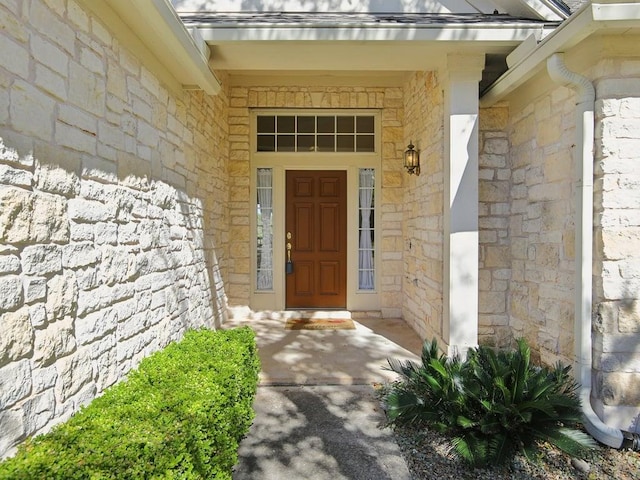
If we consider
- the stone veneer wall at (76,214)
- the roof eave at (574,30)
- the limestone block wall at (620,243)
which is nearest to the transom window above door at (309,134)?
the stone veneer wall at (76,214)

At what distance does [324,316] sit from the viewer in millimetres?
5520

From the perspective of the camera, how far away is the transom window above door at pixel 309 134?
18.5ft

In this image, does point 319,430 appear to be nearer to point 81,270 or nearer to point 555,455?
point 555,455

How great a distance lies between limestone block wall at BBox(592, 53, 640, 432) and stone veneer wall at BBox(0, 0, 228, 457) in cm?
317

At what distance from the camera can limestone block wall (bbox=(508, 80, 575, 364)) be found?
115 inches

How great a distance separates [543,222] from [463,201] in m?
0.67

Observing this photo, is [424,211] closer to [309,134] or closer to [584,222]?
[584,222]

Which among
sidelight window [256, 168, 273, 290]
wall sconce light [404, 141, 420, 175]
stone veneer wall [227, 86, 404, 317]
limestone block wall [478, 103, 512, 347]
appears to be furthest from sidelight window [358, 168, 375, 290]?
limestone block wall [478, 103, 512, 347]

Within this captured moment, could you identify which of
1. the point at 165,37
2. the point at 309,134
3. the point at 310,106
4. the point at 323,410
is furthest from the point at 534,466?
the point at 310,106

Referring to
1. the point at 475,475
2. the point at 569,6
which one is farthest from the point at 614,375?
the point at 569,6

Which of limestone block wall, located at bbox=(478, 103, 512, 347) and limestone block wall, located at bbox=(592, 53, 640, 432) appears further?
limestone block wall, located at bbox=(478, 103, 512, 347)

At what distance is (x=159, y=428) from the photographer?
63.7 inches

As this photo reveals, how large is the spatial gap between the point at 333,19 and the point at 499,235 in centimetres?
258

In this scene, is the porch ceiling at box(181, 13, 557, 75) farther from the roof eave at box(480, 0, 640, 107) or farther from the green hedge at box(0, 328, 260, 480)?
the green hedge at box(0, 328, 260, 480)
